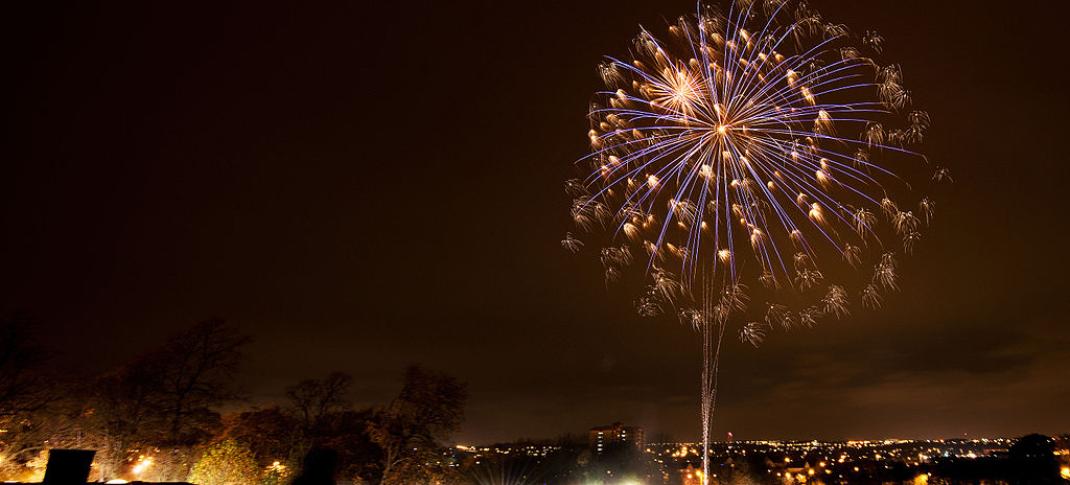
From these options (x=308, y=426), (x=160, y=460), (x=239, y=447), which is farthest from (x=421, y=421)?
(x=160, y=460)

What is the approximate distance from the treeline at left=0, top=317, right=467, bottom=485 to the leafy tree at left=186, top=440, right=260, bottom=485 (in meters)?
0.05

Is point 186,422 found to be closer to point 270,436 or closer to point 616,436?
point 270,436

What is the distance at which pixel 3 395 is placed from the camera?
22.7 metres

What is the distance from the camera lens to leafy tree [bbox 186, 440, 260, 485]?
29.8m

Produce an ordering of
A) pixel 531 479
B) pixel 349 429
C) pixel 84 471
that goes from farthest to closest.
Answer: pixel 531 479, pixel 349 429, pixel 84 471

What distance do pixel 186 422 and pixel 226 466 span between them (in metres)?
3.56

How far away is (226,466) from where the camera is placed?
29969 millimetres

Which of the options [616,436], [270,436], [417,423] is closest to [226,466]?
[270,436]

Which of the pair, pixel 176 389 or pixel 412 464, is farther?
pixel 412 464

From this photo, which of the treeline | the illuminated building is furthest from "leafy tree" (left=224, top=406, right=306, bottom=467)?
the illuminated building

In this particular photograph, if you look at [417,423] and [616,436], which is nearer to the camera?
[417,423]

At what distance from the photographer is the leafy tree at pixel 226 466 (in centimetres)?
2978

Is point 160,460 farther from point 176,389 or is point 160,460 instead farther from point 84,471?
point 84,471

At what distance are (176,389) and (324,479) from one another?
28.6m
